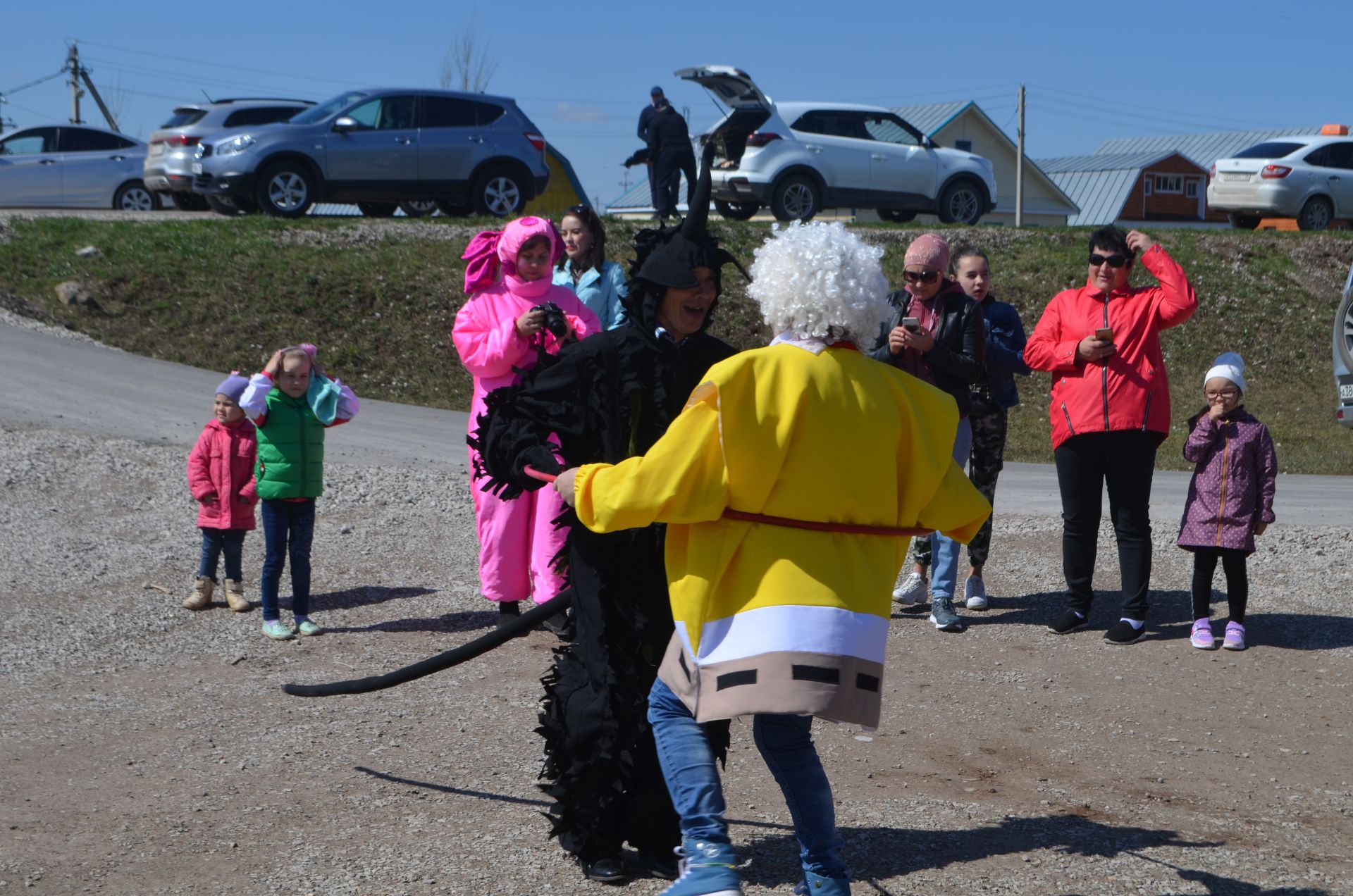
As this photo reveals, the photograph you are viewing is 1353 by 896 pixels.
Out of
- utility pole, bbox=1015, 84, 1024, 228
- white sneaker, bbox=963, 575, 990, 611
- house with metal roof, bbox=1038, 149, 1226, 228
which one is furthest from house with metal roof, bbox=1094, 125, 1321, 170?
white sneaker, bbox=963, 575, 990, 611

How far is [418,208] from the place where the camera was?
20.3 meters

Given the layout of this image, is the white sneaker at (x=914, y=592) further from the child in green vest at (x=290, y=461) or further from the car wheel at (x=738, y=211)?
the car wheel at (x=738, y=211)

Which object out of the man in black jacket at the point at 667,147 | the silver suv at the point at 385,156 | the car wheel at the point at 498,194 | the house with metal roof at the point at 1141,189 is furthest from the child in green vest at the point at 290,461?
the house with metal roof at the point at 1141,189

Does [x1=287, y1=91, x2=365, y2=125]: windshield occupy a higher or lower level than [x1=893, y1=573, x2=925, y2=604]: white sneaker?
higher

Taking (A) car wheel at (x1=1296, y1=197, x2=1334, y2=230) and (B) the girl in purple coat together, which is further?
(A) car wheel at (x1=1296, y1=197, x2=1334, y2=230)

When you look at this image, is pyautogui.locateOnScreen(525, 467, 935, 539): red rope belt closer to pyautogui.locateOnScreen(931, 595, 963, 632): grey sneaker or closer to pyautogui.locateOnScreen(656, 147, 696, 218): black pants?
pyautogui.locateOnScreen(931, 595, 963, 632): grey sneaker

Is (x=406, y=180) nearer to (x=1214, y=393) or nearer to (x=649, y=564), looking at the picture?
(x=1214, y=393)

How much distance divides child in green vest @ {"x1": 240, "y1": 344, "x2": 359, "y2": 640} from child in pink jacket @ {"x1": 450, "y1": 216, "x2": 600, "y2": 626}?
0.92 m

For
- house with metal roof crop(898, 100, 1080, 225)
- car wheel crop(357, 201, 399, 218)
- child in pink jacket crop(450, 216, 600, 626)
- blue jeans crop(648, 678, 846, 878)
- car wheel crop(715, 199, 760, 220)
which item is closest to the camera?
blue jeans crop(648, 678, 846, 878)

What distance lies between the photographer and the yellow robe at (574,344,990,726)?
304 centimetres

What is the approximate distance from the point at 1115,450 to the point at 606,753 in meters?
3.82

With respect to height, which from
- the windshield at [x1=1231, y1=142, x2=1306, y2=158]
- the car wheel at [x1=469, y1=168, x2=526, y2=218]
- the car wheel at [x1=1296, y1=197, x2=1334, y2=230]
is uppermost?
the windshield at [x1=1231, y1=142, x2=1306, y2=158]

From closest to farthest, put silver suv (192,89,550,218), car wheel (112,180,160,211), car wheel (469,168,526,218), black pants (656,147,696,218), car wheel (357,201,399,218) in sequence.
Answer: black pants (656,147,696,218) < silver suv (192,89,550,218) < car wheel (469,168,526,218) < car wheel (357,201,399,218) < car wheel (112,180,160,211)

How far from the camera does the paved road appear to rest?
10711 millimetres
